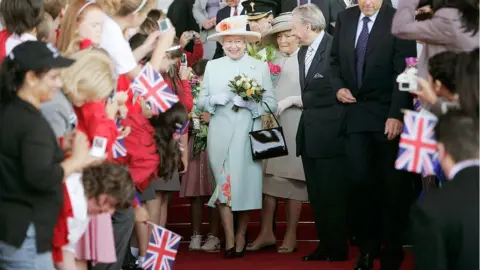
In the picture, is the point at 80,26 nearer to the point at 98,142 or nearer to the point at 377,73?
the point at 98,142

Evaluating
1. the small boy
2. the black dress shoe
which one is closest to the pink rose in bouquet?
the black dress shoe

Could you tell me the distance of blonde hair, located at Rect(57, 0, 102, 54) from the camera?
584 cm

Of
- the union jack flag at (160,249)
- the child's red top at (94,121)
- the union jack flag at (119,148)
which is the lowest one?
the union jack flag at (160,249)

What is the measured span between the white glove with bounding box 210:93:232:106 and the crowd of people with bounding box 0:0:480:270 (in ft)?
0.05

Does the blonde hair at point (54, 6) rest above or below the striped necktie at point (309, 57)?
above

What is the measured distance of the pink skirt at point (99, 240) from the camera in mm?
5426

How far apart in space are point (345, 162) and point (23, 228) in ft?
13.1

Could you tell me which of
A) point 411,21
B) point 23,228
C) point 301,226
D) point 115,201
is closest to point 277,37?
point 301,226

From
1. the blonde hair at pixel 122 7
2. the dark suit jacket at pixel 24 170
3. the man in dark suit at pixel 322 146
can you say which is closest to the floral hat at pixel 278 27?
the man in dark suit at pixel 322 146

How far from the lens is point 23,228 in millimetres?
4770

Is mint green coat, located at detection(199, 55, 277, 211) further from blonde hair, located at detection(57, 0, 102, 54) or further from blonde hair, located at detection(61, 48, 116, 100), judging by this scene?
blonde hair, located at detection(61, 48, 116, 100)

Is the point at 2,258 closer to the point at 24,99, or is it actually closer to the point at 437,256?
the point at 24,99

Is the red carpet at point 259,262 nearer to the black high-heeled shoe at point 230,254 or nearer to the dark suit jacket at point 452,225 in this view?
the black high-heeled shoe at point 230,254

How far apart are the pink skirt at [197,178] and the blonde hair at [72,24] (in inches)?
126
